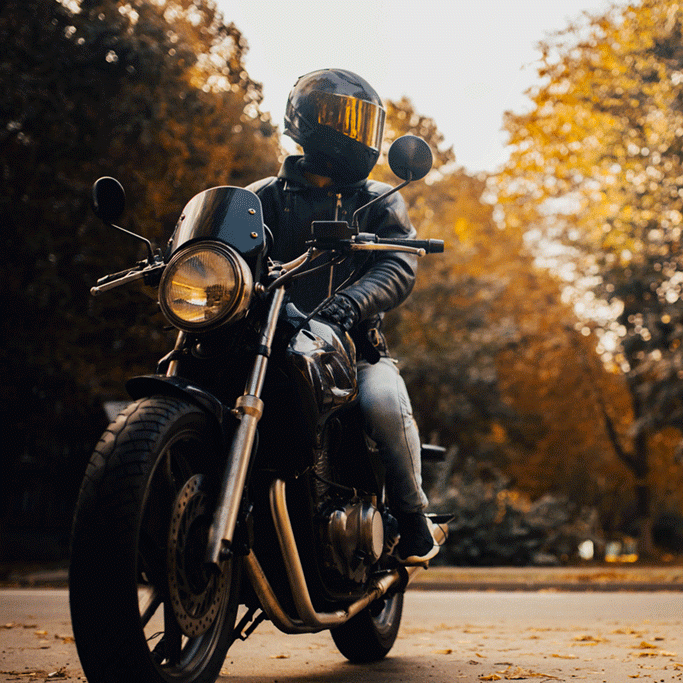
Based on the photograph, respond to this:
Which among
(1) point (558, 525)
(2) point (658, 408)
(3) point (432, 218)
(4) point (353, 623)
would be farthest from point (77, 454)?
(4) point (353, 623)

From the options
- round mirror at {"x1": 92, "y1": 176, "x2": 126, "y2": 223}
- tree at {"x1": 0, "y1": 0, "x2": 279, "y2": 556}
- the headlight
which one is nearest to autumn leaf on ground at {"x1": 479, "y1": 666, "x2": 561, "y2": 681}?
the headlight

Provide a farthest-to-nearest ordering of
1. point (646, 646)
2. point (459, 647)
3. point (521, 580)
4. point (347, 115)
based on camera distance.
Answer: point (521, 580)
point (459, 647)
point (646, 646)
point (347, 115)

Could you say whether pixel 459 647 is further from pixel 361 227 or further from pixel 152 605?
pixel 152 605

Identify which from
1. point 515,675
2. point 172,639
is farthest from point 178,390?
point 515,675

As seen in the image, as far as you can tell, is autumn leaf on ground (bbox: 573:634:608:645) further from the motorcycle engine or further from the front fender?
the front fender

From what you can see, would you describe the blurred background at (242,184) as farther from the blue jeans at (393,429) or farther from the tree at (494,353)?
the blue jeans at (393,429)

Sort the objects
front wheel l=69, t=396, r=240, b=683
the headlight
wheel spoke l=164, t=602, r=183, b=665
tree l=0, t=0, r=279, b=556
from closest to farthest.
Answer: front wheel l=69, t=396, r=240, b=683 < wheel spoke l=164, t=602, r=183, b=665 < the headlight < tree l=0, t=0, r=279, b=556

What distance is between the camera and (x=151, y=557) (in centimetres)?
291

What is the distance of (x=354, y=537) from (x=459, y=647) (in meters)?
2.25

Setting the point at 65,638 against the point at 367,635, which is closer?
the point at 367,635

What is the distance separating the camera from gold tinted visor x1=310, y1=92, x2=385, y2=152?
14.4 feet

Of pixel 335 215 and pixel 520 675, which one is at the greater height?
pixel 335 215

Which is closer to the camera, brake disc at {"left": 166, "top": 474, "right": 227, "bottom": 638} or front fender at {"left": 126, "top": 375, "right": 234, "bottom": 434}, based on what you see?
brake disc at {"left": 166, "top": 474, "right": 227, "bottom": 638}

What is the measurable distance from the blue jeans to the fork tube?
1.03 metres
